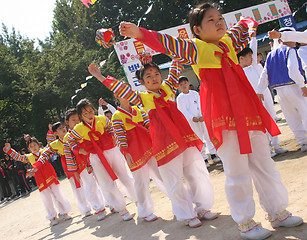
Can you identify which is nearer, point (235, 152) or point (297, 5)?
point (235, 152)

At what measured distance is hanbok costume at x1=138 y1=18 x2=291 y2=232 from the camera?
2812 millimetres

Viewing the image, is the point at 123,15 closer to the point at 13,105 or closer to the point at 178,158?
the point at 13,105

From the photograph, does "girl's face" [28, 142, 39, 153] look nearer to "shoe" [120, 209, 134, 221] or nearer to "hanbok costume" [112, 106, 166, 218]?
"shoe" [120, 209, 134, 221]

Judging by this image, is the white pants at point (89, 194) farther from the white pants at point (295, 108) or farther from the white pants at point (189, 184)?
the white pants at point (295, 108)

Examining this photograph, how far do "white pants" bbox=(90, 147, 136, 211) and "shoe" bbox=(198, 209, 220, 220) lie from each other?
185cm

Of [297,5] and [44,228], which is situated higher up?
[297,5]

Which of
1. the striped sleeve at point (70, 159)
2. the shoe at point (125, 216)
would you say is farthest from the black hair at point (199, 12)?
the striped sleeve at point (70, 159)

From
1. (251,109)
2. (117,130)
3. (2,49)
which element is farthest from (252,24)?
(2,49)

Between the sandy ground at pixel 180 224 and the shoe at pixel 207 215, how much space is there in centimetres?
6

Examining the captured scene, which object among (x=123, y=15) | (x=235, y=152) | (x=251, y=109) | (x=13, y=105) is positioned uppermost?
(x=123, y=15)

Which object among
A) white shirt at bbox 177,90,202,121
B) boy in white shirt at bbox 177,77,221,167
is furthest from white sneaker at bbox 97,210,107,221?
white shirt at bbox 177,90,202,121

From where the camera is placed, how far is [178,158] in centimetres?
383

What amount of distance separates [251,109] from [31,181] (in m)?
15.9

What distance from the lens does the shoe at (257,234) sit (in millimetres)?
2748
